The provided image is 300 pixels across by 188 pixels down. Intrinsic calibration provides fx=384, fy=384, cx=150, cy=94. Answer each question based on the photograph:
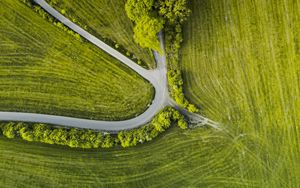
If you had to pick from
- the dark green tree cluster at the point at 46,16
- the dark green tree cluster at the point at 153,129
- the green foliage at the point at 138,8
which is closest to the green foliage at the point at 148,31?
the green foliage at the point at 138,8

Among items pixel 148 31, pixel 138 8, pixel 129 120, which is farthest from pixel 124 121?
pixel 138 8

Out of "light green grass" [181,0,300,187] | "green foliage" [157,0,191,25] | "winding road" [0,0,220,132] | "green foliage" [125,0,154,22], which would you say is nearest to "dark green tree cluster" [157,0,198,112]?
"green foliage" [157,0,191,25]

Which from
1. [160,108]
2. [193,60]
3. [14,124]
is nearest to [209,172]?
[160,108]

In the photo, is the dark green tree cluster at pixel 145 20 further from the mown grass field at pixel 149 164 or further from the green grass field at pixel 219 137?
the mown grass field at pixel 149 164

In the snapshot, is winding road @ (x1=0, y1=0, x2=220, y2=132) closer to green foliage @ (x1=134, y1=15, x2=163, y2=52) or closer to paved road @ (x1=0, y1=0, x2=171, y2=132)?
paved road @ (x1=0, y1=0, x2=171, y2=132)

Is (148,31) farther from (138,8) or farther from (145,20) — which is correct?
(138,8)

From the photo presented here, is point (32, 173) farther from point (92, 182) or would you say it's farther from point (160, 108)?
point (160, 108)
